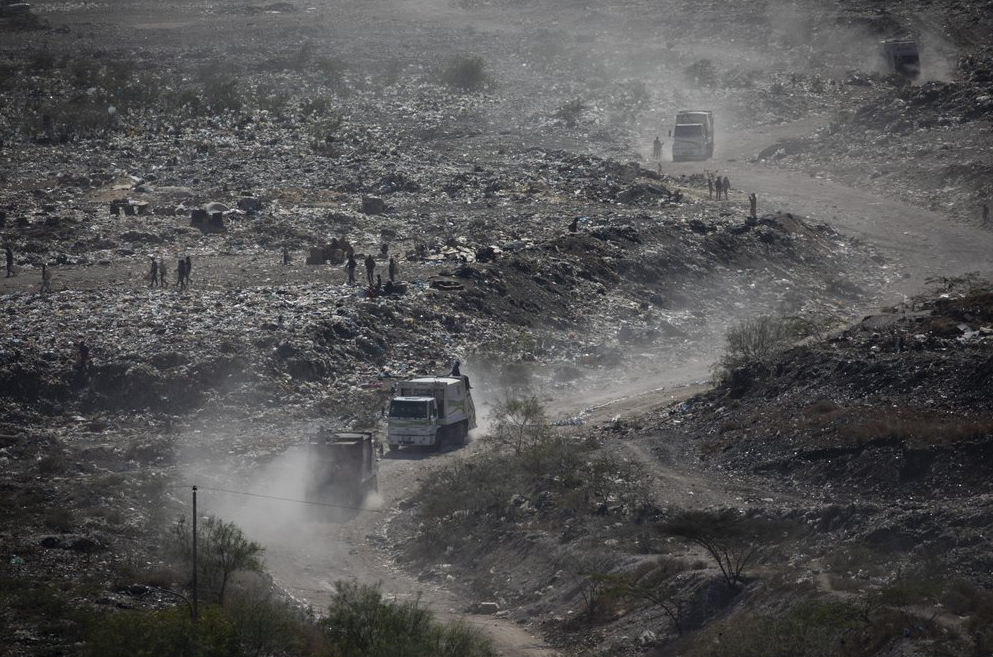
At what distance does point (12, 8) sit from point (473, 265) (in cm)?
5646

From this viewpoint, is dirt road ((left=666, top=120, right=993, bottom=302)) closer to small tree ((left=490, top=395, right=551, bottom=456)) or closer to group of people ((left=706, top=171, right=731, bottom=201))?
group of people ((left=706, top=171, right=731, bottom=201))

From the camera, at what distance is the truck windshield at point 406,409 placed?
23109mm

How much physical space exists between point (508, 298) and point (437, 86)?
30.8m

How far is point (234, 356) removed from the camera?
998 inches

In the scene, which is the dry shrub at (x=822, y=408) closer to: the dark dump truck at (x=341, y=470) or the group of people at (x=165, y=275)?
the dark dump truck at (x=341, y=470)

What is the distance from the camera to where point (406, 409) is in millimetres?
23141

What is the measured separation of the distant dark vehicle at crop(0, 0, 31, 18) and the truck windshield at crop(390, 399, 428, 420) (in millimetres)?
62657

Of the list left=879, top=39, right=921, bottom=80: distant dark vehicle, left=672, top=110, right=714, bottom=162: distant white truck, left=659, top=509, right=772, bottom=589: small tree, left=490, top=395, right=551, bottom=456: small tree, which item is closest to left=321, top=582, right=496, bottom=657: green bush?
left=659, top=509, right=772, bottom=589: small tree

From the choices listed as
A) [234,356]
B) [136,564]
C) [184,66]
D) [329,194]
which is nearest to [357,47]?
[184,66]

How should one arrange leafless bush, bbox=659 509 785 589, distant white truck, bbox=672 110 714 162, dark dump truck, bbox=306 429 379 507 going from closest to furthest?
leafless bush, bbox=659 509 785 589 < dark dump truck, bbox=306 429 379 507 < distant white truck, bbox=672 110 714 162

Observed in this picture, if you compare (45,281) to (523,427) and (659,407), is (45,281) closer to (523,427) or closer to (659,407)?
(523,427)

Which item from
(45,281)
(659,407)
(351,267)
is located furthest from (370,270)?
(659,407)

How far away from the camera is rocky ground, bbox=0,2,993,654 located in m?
18.4

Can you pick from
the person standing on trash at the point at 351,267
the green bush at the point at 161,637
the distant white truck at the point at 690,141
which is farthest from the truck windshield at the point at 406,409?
the distant white truck at the point at 690,141
